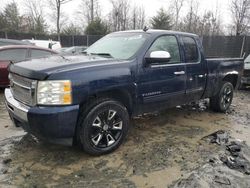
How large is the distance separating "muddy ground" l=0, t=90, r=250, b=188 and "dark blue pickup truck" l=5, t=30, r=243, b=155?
36 centimetres

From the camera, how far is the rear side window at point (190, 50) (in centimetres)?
521

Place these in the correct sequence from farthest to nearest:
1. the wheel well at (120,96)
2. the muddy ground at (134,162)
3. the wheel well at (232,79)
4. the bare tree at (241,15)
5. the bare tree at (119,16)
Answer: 1. the bare tree at (119,16)
2. the bare tree at (241,15)
3. the wheel well at (232,79)
4. the wheel well at (120,96)
5. the muddy ground at (134,162)

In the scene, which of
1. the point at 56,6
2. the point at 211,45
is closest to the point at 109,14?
the point at 56,6

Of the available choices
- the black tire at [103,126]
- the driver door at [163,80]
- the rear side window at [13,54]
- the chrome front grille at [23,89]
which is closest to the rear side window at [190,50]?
the driver door at [163,80]

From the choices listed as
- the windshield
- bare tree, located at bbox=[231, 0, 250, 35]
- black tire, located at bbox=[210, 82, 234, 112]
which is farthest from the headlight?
bare tree, located at bbox=[231, 0, 250, 35]

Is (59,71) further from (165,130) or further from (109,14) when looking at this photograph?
(109,14)

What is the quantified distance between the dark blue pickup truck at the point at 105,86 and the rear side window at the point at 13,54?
12.2 feet

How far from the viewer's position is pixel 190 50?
5.34 m

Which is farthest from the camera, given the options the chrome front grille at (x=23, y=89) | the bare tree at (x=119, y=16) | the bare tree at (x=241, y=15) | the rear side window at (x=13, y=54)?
the bare tree at (x=119, y=16)

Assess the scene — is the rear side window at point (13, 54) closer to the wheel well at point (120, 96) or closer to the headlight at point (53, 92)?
the wheel well at point (120, 96)

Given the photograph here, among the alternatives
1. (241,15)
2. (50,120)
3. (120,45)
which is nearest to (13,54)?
(120,45)

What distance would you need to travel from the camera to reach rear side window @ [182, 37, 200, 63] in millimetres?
5207

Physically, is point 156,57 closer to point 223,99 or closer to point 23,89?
point 23,89

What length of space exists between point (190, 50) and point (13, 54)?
17.2 ft
